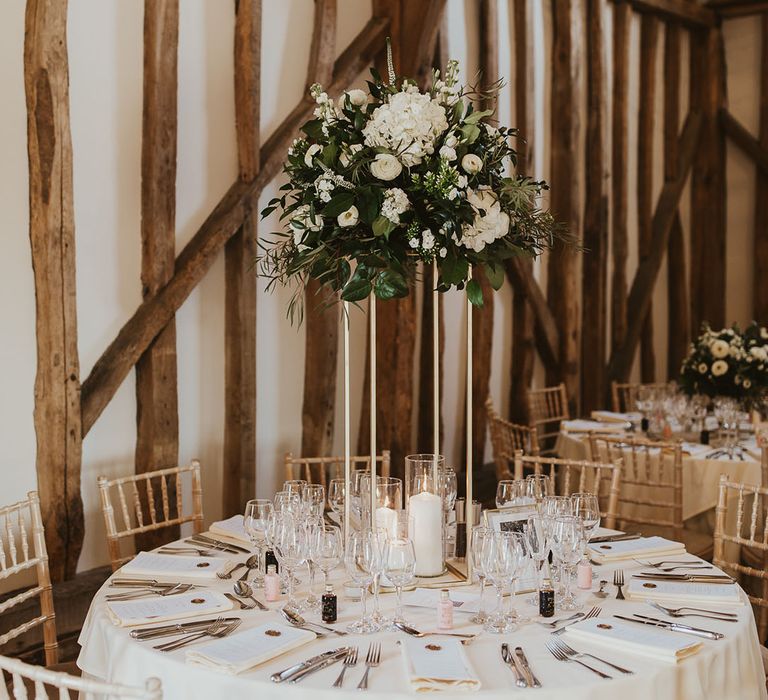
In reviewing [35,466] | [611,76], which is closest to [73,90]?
[35,466]

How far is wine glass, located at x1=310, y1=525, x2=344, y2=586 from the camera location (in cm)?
231

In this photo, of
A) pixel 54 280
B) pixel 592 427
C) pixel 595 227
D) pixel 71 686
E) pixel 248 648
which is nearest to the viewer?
pixel 71 686

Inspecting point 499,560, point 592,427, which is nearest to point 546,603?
point 499,560

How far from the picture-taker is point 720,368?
16.8ft

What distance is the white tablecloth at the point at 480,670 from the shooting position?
A: 1.92m

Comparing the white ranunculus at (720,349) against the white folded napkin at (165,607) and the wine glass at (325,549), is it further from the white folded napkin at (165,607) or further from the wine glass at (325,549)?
the white folded napkin at (165,607)

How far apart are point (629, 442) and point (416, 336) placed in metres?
2.07

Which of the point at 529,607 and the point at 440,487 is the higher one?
the point at 440,487

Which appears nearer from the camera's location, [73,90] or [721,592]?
[721,592]

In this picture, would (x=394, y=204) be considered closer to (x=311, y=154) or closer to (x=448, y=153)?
(x=448, y=153)

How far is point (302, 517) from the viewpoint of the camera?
2.54 m

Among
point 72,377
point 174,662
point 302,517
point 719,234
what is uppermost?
point 719,234

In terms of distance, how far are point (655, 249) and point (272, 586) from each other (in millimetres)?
6466

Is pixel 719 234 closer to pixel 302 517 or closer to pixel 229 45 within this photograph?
pixel 229 45
